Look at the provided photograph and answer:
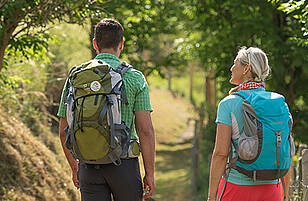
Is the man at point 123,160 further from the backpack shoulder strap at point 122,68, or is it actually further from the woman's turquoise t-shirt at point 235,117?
the woman's turquoise t-shirt at point 235,117

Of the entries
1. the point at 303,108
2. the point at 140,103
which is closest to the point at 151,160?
the point at 140,103

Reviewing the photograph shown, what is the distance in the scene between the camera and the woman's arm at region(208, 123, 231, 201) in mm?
2871

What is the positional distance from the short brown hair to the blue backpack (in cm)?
105

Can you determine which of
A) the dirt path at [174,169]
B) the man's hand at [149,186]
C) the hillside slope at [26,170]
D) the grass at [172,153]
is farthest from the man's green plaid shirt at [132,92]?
the grass at [172,153]

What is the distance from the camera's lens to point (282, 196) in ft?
9.98

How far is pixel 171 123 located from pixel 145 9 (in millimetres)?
17894

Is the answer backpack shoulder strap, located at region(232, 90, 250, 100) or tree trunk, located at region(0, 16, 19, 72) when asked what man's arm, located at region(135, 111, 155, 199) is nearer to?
backpack shoulder strap, located at region(232, 90, 250, 100)

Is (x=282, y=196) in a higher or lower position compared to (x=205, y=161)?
higher

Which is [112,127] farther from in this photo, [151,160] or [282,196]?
[282,196]

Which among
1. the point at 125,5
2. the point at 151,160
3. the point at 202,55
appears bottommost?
the point at 151,160

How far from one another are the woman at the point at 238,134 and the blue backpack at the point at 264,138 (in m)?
0.07

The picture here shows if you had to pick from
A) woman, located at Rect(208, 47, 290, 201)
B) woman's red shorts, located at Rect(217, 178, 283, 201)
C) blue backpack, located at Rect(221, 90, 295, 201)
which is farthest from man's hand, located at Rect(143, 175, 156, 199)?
blue backpack, located at Rect(221, 90, 295, 201)

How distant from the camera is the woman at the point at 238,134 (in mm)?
2871

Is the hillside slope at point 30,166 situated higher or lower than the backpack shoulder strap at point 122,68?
lower
